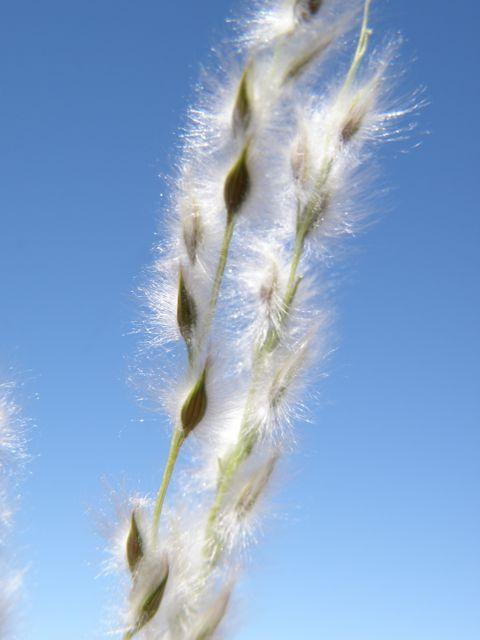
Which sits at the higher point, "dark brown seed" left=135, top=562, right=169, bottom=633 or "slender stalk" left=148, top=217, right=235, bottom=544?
"slender stalk" left=148, top=217, right=235, bottom=544

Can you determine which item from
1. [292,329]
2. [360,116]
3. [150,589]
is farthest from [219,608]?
[360,116]

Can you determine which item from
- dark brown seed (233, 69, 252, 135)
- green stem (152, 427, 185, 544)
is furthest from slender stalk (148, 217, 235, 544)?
dark brown seed (233, 69, 252, 135)

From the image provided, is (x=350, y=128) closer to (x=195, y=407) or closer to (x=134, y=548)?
(x=195, y=407)

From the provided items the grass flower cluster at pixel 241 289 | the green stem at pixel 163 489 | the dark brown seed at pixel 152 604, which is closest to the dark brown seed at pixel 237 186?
the grass flower cluster at pixel 241 289

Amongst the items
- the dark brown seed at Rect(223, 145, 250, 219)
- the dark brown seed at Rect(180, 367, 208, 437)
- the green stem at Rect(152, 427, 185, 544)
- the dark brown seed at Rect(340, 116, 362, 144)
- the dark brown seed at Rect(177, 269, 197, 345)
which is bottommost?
the green stem at Rect(152, 427, 185, 544)

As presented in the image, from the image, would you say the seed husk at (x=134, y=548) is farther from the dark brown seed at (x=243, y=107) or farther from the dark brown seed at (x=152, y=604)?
the dark brown seed at (x=243, y=107)

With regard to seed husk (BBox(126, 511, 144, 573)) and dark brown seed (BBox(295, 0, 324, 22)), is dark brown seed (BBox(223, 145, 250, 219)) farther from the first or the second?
seed husk (BBox(126, 511, 144, 573))

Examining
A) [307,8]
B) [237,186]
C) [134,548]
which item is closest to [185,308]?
[237,186]
